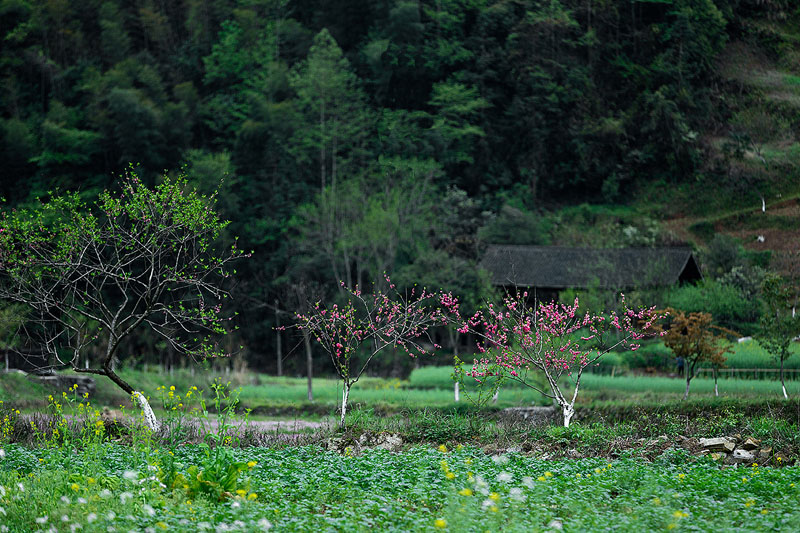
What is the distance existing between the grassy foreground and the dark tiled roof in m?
26.1

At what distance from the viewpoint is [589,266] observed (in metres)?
36.5

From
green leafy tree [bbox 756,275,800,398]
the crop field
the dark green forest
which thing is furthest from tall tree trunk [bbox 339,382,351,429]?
the dark green forest

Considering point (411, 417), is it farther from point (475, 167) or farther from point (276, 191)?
point (475, 167)

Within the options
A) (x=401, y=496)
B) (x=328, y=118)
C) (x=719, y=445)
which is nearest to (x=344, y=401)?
(x=719, y=445)

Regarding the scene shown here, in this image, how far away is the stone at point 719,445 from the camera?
11187mm

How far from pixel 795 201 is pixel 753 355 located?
27757 mm

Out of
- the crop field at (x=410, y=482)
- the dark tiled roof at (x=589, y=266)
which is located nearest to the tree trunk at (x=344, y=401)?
the crop field at (x=410, y=482)

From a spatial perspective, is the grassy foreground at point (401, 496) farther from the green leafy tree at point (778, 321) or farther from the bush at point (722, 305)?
the bush at point (722, 305)

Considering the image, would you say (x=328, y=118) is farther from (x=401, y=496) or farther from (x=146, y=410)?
(x=401, y=496)

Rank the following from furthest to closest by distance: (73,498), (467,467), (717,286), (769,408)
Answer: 1. (717,286)
2. (769,408)
3. (467,467)
4. (73,498)

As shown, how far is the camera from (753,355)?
23875 millimetres

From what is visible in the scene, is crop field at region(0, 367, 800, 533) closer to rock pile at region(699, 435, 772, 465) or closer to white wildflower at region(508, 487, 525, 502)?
white wildflower at region(508, 487, 525, 502)

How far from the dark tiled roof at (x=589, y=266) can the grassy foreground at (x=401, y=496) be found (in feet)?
85.6

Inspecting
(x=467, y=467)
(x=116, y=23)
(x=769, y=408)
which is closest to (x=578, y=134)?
(x=116, y=23)
